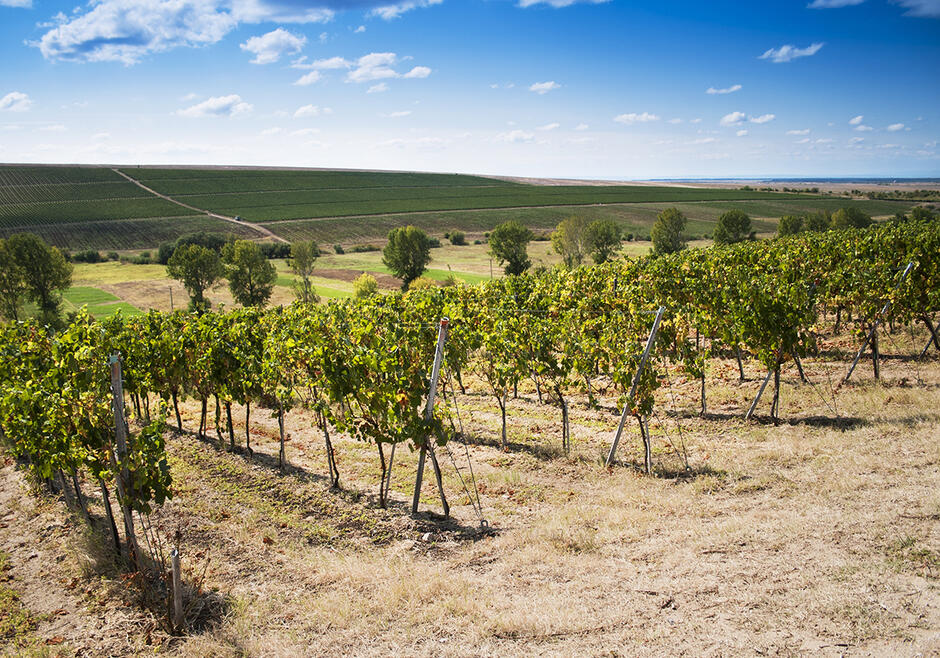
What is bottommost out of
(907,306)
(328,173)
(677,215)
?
(907,306)

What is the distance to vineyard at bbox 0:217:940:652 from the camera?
8.23 meters

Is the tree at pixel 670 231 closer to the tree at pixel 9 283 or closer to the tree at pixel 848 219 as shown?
the tree at pixel 848 219

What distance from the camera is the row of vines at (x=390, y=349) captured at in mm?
7992

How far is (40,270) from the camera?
5175 cm

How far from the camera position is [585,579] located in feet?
24.3

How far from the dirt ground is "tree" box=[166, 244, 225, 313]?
159 feet

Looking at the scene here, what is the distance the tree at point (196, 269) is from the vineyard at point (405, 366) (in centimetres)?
4205

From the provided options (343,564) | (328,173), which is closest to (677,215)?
(343,564)

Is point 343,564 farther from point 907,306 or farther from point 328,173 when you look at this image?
point 328,173

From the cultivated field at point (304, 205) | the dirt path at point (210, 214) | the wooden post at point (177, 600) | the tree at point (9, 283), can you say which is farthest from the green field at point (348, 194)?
the wooden post at point (177, 600)

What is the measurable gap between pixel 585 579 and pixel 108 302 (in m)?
58.3

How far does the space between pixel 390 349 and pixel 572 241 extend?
6395 centimetres

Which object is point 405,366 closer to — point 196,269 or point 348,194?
point 196,269

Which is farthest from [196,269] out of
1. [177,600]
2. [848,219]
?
[848,219]
